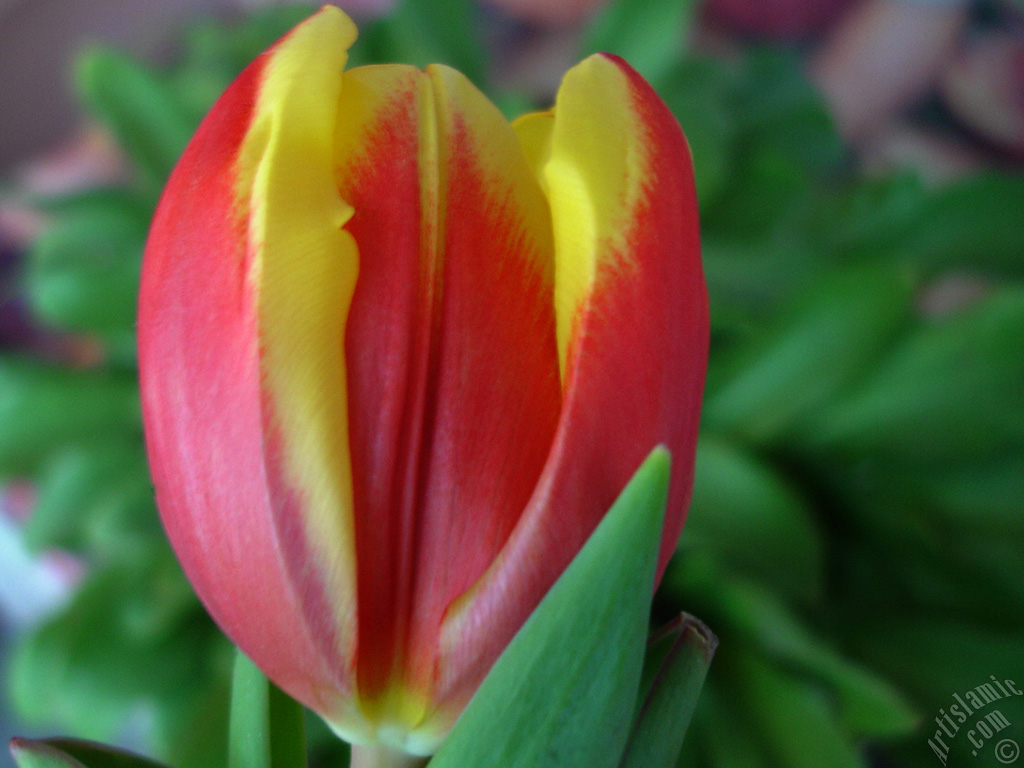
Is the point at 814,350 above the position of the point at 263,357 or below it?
below

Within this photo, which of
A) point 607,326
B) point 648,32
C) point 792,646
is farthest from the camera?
point 648,32

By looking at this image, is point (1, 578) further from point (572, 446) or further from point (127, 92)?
point (572, 446)

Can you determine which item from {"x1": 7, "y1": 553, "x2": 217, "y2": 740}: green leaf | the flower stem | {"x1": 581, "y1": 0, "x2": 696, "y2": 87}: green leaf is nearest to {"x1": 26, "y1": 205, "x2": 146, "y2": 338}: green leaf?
{"x1": 7, "y1": 553, "x2": 217, "y2": 740}: green leaf

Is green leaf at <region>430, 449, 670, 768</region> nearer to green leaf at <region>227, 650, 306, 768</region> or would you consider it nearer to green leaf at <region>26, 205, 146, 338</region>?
green leaf at <region>227, 650, 306, 768</region>

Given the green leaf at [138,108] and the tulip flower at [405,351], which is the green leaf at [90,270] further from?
the tulip flower at [405,351]

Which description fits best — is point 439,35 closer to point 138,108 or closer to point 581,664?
point 138,108

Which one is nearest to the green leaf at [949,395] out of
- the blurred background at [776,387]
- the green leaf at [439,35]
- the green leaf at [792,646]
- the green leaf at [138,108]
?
the blurred background at [776,387]

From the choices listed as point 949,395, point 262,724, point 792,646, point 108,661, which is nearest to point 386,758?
point 262,724
